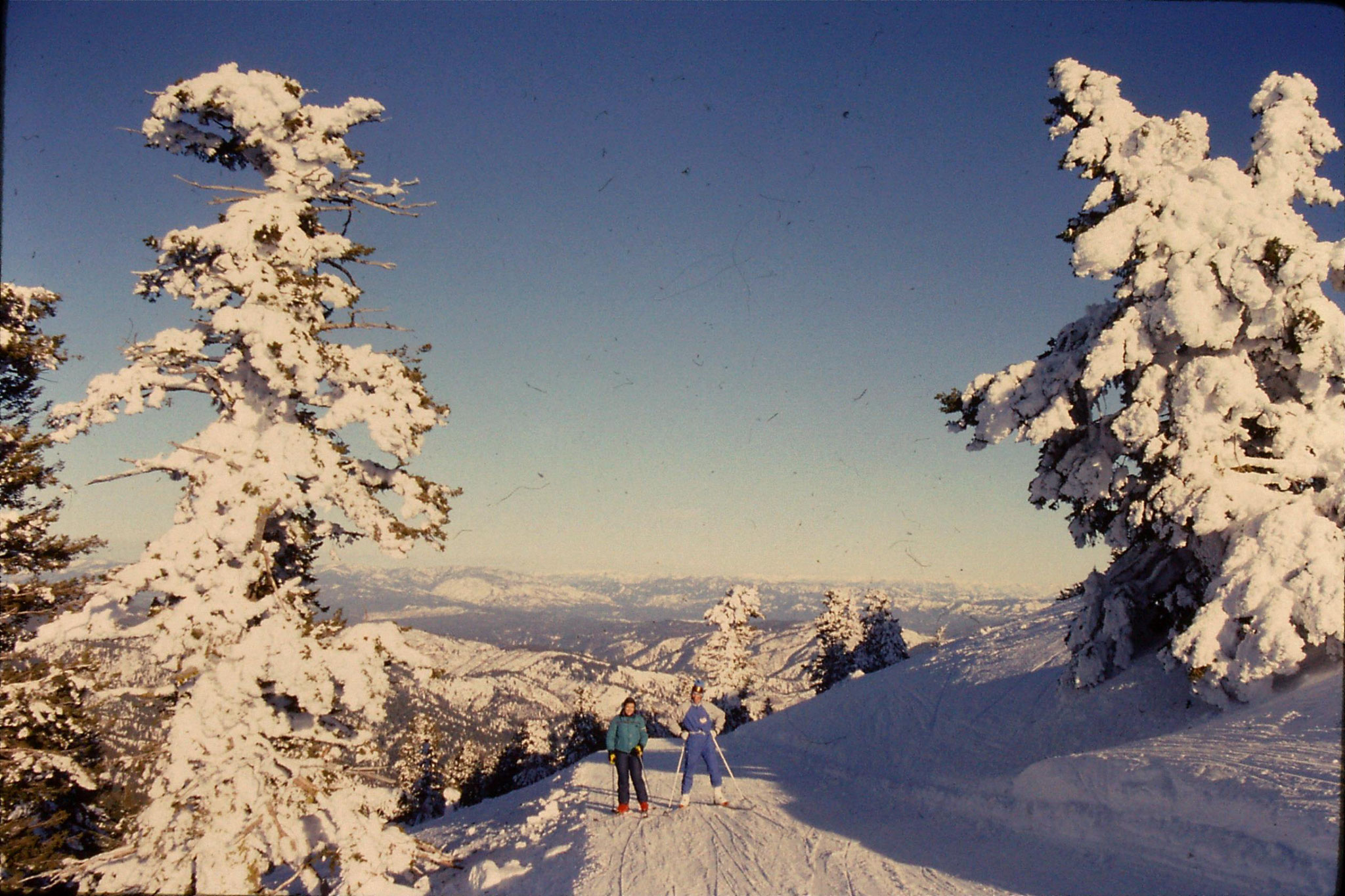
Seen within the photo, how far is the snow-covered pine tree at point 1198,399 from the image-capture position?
972cm

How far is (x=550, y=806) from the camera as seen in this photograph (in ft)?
48.2

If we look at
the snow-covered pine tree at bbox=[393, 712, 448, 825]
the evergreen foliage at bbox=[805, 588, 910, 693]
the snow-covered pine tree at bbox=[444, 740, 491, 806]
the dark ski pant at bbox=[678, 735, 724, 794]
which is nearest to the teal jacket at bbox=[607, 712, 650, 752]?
the dark ski pant at bbox=[678, 735, 724, 794]

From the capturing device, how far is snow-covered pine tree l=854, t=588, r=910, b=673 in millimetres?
47312

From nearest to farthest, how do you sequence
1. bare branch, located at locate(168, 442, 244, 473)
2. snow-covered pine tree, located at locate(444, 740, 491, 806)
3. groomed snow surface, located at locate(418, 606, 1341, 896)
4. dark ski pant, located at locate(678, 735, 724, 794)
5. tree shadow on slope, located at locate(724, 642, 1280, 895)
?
groomed snow surface, located at locate(418, 606, 1341, 896), bare branch, located at locate(168, 442, 244, 473), tree shadow on slope, located at locate(724, 642, 1280, 895), dark ski pant, located at locate(678, 735, 724, 794), snow-covered pine tree, located at locate(444, 740, 491, 806)

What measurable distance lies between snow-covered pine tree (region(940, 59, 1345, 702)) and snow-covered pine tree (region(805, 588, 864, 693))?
35.2m

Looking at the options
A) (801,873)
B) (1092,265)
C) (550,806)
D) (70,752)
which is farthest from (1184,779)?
(70,752)

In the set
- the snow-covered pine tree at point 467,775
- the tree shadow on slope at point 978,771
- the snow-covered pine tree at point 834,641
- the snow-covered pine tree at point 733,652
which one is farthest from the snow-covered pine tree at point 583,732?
the tree shadow on slope at point 978,771

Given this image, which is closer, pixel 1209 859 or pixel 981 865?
pixel 1209 859

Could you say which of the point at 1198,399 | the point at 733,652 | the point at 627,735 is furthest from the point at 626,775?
the point at 733,652

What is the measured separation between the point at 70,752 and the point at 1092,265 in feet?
62.2

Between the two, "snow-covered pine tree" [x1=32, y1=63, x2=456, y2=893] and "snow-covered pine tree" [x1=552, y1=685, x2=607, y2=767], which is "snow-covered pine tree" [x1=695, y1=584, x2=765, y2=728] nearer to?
"snow-covered pine tree" [x1=552, y1=685, x2=607, y2=767]

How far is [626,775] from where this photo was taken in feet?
44.1

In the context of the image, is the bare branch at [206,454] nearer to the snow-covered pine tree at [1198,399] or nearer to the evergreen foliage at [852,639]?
the snow-covered pine tree at [1198,399]

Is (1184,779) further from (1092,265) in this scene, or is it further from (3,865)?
(3,865)
